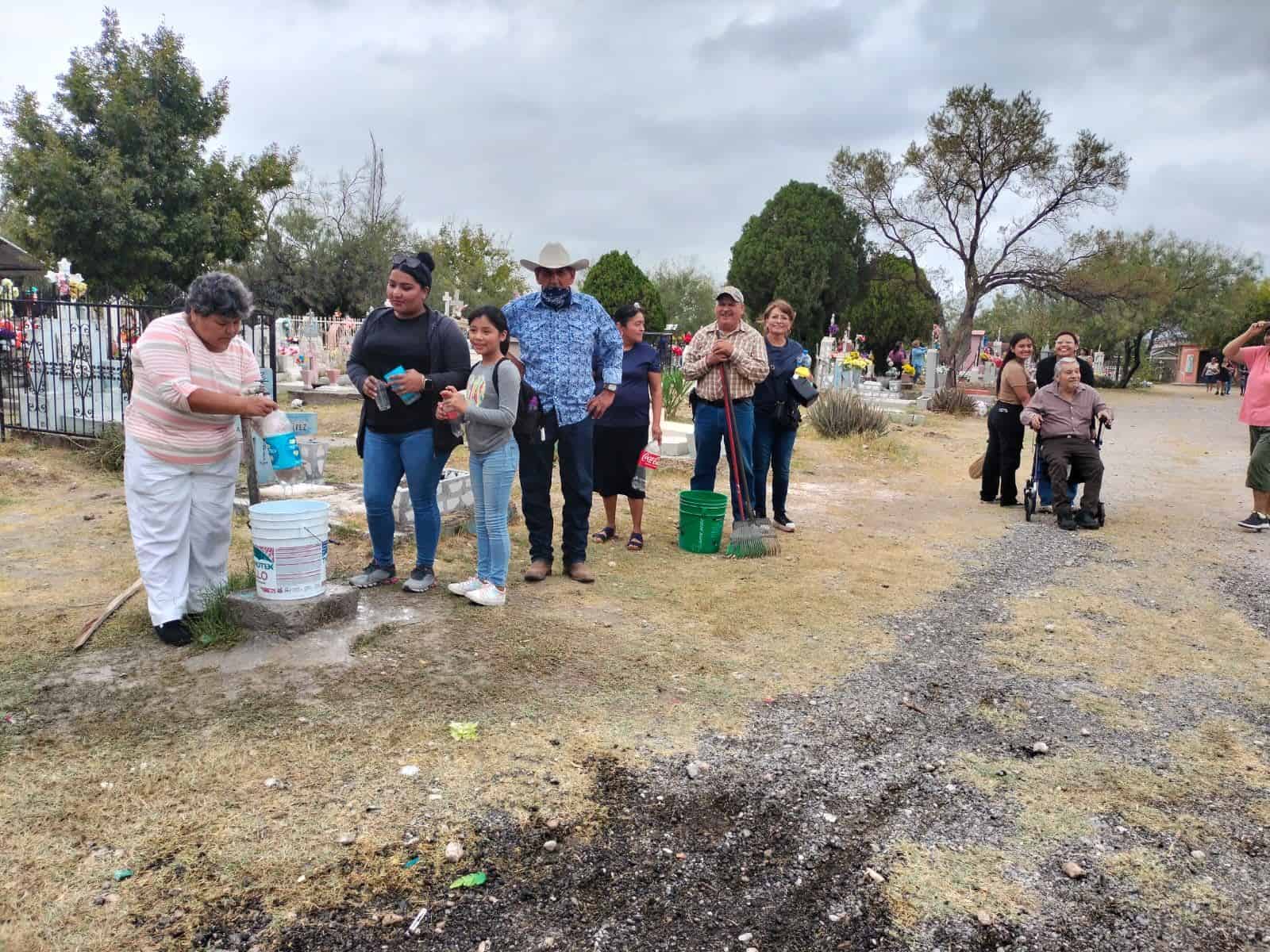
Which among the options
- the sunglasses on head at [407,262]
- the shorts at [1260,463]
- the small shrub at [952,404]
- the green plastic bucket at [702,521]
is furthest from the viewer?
the small shrub at [952,404]

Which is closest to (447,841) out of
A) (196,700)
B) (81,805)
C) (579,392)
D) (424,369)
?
(81,805)

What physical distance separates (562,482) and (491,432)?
0.75 meters

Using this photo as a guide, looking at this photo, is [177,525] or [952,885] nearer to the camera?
[952,885]

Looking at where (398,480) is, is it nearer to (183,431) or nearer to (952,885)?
(183,431)

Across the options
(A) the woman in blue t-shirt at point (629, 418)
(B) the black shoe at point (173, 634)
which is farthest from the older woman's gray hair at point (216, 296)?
(A) the woman in blue t-shirt at point (629, 418)

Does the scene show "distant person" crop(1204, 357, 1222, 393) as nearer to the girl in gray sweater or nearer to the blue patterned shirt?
the blue patterned shirt

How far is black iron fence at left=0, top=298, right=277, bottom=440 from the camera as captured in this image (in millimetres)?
9195

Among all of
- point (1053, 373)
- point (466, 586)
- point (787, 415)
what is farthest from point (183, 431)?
point (1053, 373)

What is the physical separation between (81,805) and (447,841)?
1117mm

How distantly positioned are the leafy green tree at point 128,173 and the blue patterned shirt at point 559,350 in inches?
764

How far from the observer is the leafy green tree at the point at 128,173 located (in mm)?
20391

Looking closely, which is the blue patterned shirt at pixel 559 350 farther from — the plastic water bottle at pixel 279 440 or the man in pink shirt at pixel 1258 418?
the man in pink shirt at pixel 1258 418

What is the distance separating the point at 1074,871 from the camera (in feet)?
8.10

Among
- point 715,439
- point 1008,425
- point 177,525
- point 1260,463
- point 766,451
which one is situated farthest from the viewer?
point 1008,425
